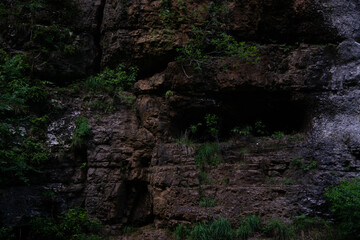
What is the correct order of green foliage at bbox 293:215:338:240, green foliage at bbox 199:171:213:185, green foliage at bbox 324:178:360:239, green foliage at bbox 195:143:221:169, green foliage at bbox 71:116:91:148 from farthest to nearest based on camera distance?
green foliage at bbox 71:116:91:148 < green foliage at bbox 195:143:221:169 < green foliage at bbox 199:171:213:185 < green foliage at bbox 293:215:338:240 < green foliage at bbox 324:178:360:239

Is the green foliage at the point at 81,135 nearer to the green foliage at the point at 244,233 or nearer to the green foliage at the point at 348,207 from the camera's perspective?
the green foliage at the point at 244,233

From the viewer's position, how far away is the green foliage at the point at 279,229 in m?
5.37

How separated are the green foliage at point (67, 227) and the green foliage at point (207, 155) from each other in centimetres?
290

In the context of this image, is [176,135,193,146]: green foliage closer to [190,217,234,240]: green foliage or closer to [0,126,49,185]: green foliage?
[190,217,234,240]: green foliage

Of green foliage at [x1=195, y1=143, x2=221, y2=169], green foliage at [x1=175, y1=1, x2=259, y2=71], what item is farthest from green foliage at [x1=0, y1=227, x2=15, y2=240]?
green foliage at [x1=175, y1=1, x2=259, y2=71]

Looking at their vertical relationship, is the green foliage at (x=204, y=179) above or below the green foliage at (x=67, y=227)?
above

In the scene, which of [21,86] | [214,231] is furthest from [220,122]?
[21,86]

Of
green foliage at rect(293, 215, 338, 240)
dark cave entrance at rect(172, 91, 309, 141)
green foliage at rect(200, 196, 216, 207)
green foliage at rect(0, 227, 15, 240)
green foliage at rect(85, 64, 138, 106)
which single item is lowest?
green foliage at rect(0, 227, 15, 240)

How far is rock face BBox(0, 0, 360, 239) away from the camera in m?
6.23

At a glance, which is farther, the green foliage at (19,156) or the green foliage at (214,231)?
the green foliage at (19,156)

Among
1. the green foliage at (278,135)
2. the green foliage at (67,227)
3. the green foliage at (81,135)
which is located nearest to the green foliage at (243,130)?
the green foliage at (278,135)

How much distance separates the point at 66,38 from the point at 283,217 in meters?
7.76

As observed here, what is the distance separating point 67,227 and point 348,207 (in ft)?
19.3

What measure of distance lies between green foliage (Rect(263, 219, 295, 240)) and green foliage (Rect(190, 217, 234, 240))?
2.48 ft
